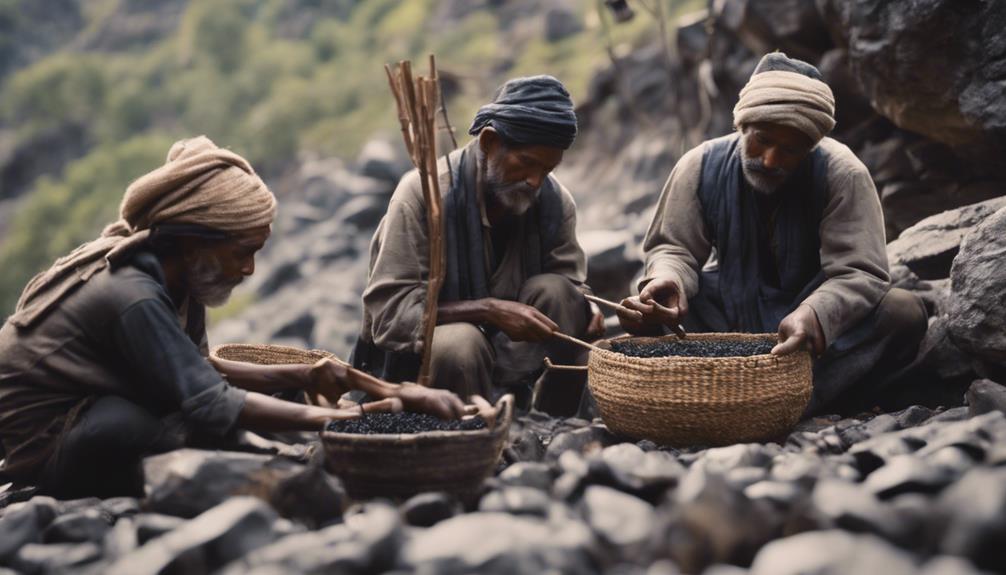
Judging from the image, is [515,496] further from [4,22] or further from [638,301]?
[4,22]

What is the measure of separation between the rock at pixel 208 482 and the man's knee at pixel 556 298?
5.08 feet

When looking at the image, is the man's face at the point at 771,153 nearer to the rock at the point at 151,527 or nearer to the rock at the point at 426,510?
the rock at the point at 426,510

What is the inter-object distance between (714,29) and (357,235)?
13.8 meters

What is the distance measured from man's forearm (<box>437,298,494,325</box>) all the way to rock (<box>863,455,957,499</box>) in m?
1.73

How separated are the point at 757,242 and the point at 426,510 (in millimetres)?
2107

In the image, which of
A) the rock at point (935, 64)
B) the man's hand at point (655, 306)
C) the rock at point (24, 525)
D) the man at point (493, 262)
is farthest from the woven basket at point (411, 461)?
the rock at point (935, 64)

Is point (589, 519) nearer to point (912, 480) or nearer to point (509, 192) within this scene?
point (912, 480)

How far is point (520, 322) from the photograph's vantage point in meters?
3.47

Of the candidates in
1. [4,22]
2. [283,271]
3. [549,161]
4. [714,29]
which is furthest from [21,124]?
[549,161]

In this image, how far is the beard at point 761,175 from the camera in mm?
3557

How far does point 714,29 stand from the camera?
9.80 metres

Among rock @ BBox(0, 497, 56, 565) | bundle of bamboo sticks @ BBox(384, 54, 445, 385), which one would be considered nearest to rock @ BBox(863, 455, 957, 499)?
bundle of bamboo sticks @ BBox(384, 54, 445, 385)

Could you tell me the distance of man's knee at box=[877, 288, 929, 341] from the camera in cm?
363

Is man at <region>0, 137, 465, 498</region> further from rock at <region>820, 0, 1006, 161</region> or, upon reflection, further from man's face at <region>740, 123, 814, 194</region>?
rock at <region>820, 0, 1006, 161</region>
